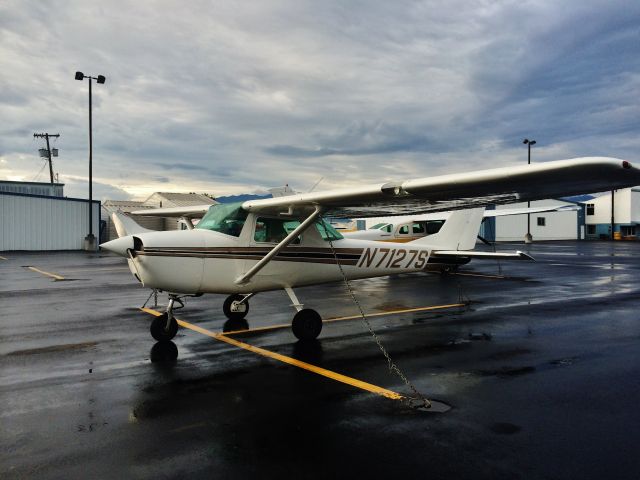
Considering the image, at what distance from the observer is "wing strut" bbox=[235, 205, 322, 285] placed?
7367mm

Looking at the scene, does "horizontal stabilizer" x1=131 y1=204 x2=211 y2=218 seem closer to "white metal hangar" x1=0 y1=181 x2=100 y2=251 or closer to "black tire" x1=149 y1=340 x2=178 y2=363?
"black tire" x1=149 y1=340 x2=178 y2=363

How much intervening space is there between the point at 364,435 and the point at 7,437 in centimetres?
303

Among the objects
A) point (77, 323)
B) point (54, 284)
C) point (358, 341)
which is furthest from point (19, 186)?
point (358, 341)

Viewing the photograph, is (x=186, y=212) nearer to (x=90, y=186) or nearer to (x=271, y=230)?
(x=271, y=230)

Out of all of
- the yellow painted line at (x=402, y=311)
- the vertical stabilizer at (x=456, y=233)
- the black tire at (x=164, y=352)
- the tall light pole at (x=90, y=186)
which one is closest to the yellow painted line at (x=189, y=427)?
the black tire at (x=164, y=352)

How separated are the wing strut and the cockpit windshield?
64cm

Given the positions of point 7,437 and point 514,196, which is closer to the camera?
point 7,437

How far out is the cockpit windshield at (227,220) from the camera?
761 cm

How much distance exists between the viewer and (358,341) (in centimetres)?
756

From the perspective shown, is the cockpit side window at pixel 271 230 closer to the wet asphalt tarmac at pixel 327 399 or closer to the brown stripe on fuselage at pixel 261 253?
the brown stripe on fuselage at pixel 261 253

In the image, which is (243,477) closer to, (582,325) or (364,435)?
(364,435)

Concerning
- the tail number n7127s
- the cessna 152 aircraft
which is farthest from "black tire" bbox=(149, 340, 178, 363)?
the tail number n7127s

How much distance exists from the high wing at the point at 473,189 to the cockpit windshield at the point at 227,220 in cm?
19

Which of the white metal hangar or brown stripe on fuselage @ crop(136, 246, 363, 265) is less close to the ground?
the white metal hangar
